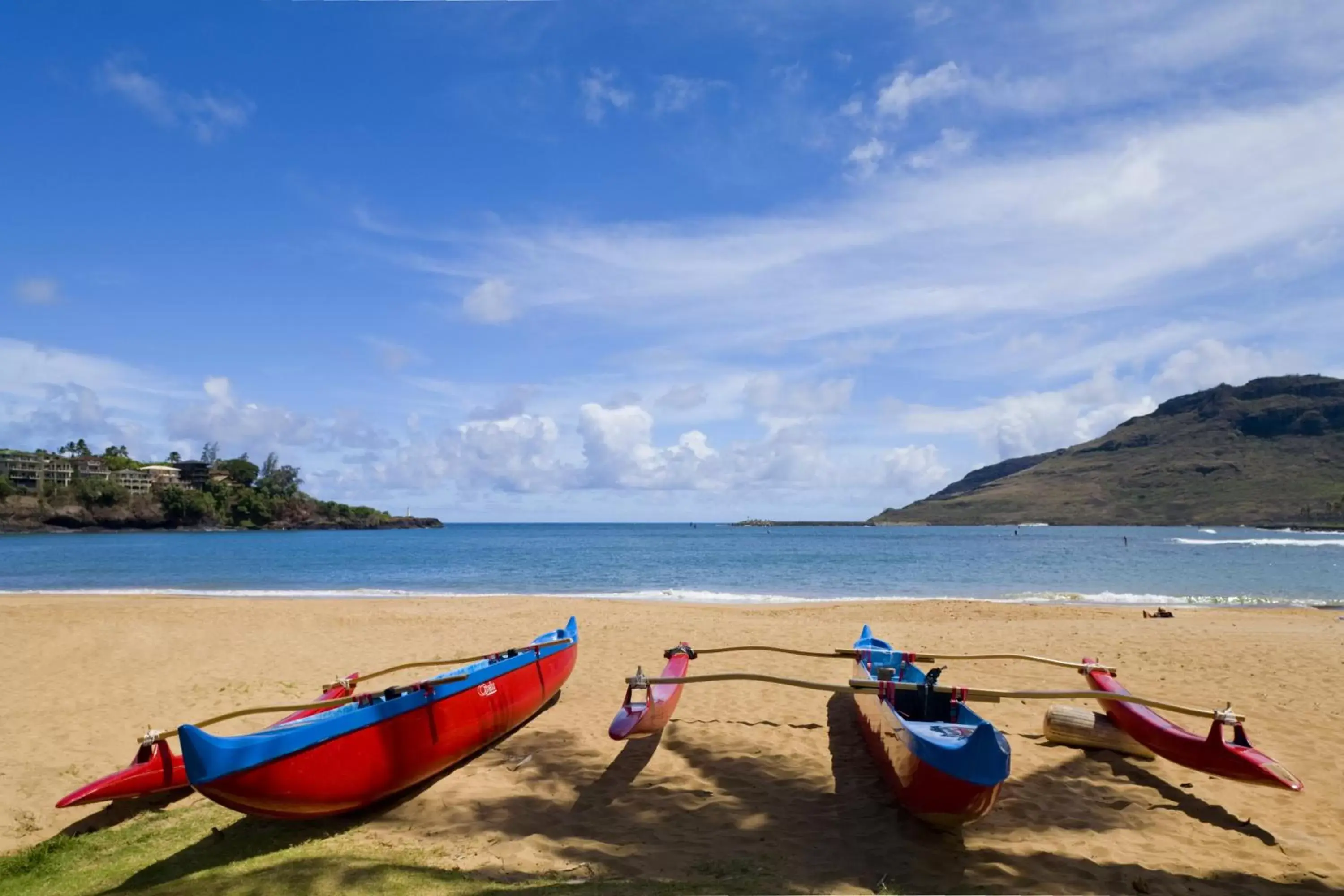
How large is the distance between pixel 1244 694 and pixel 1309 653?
163 inches

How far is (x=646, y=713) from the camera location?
647 cm

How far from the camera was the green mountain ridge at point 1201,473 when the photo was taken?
123m

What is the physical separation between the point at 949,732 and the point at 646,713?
2456 mm

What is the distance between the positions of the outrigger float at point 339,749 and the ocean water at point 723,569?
17.5 m

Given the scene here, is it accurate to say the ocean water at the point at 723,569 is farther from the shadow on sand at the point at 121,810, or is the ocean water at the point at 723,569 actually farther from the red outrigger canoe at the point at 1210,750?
the shadow on sand at the point at 121,810

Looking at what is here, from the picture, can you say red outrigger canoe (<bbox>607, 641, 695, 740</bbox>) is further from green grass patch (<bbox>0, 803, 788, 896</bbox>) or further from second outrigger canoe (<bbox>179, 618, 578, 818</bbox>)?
green grass patch (<bbox>0, 803, 788, 896</bbox>)

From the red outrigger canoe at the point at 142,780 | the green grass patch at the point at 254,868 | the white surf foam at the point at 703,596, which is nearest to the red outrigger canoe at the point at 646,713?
the green grass patch at the point at 254,868

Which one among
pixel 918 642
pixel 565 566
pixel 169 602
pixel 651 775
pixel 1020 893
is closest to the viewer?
pixel 1020 893

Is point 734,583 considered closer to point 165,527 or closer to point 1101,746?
point 1101,746

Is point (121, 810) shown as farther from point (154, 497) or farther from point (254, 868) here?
point (154, 497)

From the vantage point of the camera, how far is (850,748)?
23.7 feet

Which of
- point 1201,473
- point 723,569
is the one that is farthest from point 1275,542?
point 1201,473

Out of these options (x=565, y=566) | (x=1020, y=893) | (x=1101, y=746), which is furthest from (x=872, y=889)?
(x=565, y=566)

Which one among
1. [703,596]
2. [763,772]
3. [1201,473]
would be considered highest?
[1201,473]
